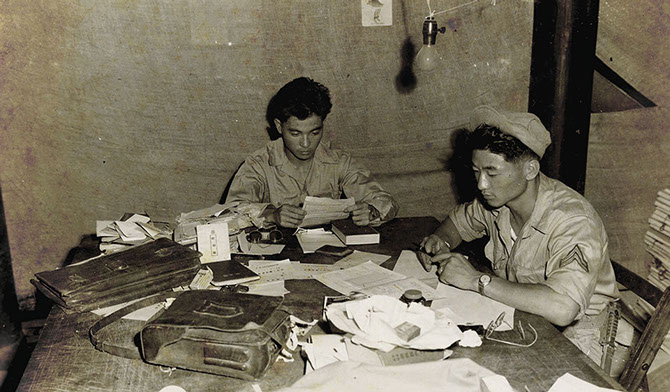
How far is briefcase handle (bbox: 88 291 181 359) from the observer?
1.71 m

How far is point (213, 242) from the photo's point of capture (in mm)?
2498

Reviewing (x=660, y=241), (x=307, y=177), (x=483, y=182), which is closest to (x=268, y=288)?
(x=483, y=182)

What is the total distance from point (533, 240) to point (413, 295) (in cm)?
72

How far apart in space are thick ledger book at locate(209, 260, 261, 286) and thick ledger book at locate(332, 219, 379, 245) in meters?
0.62

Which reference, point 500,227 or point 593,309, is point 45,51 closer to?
point 500,227

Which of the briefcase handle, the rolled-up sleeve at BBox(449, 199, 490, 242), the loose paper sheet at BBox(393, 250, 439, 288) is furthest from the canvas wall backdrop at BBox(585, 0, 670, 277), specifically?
the briefcase handle

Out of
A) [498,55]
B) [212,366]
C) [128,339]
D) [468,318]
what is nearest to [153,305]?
[128,339]

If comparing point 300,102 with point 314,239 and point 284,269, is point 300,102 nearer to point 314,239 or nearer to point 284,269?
point 314,239

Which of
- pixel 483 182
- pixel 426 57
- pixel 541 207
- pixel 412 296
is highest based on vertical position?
pixel 426 57

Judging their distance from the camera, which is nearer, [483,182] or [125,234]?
[483,182]

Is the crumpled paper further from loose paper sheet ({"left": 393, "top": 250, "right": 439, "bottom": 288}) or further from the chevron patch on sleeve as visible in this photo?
the chevron patch on sleeve

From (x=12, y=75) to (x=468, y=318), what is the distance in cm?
353

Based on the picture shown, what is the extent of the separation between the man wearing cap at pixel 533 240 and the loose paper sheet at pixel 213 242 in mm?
907

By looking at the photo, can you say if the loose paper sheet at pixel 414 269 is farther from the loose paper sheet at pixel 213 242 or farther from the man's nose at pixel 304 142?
the man's nose at pixel 304 142
